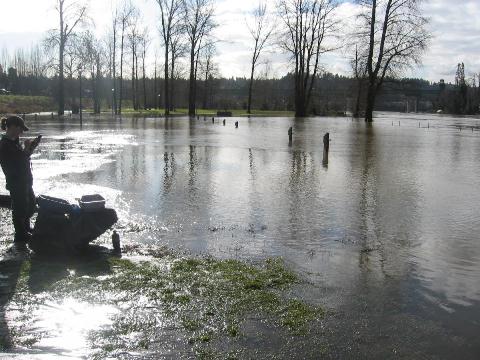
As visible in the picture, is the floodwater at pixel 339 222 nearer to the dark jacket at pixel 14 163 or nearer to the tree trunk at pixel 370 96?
the dark jacket at pixel 14 163

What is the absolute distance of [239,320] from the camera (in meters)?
4.80

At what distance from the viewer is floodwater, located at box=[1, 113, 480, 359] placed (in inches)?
196

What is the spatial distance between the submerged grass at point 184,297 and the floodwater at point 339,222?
1.40 feet

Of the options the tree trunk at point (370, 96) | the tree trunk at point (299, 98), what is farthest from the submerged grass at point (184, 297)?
the tree trunk at point (299, 98)

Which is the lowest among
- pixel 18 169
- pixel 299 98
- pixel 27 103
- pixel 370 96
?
pixel 18 169

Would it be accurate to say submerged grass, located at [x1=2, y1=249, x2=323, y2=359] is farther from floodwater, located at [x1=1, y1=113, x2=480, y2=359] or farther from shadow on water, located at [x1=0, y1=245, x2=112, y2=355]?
floodwater, located at [x1=1, y1=113, x2=480, y2=359]

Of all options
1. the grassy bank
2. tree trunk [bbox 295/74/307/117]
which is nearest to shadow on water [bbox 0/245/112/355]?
tree trunk [bbox 295/74/307/117]

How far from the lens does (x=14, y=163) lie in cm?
697

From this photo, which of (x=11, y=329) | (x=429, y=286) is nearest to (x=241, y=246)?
(x=429, y=286)

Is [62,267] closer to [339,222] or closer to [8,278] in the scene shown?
[8,278]

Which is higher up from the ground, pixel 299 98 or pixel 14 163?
pixel 299 98

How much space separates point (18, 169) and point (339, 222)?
5.11m

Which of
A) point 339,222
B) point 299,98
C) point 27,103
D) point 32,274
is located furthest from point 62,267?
point 27,103

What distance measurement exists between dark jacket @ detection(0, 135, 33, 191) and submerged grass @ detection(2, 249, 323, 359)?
54.7 inches
